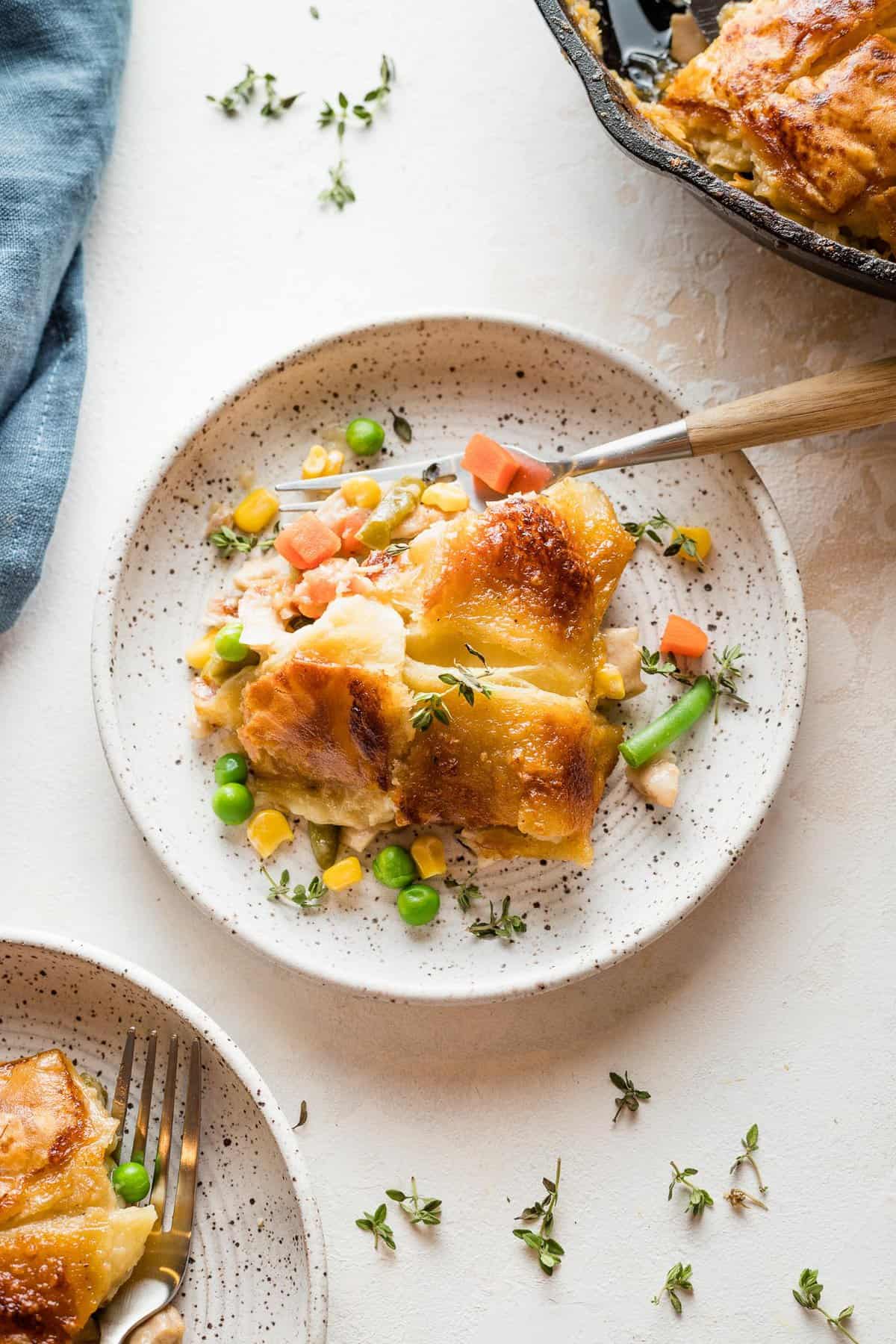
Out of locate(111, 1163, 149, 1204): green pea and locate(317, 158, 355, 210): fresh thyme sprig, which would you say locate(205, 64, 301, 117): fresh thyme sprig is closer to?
locate(317, 158, 355, 210): fresh thyme sprig

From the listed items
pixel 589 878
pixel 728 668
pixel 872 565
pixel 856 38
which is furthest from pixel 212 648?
pixel 856 38

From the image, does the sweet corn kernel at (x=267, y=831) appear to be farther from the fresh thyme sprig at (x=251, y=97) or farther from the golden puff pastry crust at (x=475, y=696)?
the fresh thyme sprig at (x=251, y=97)

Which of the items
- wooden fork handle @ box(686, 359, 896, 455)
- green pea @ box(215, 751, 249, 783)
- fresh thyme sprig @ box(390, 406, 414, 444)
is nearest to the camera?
wooden fork handle @ box(686, 359, 896, 455)

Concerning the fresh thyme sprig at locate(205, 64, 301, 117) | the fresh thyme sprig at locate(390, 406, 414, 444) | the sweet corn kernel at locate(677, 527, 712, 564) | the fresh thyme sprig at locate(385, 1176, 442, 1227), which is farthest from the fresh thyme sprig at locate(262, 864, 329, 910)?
the fresh thyme sprig at locate(205, 64, 301, 117)

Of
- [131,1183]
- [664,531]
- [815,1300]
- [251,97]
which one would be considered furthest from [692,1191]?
[251,97]

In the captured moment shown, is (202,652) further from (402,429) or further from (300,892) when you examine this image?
(402,429)

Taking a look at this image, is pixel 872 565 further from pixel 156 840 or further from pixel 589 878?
pixel 156 840
